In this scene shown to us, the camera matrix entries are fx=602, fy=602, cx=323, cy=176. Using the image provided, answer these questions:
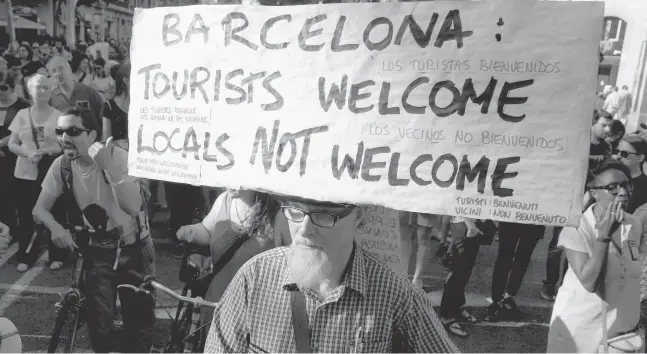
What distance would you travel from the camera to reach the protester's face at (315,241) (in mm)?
2002

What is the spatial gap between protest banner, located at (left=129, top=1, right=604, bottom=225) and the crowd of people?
236mm

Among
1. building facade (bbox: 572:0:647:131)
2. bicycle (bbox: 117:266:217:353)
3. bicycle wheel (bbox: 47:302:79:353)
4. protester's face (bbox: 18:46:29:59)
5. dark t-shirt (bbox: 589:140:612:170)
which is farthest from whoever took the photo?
building facade (bbox: 572:0:647:131)

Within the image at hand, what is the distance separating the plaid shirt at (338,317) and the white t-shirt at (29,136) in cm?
477

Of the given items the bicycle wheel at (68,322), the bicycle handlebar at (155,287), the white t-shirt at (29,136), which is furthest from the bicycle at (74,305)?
the white t-shirt at (29,136)

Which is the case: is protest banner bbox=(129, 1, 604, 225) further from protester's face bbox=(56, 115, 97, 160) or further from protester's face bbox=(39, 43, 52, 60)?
protester's face bbox=(39, 43, 52, 60)

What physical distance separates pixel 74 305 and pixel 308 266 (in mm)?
2401

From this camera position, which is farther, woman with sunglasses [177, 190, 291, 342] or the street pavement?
the street pavement

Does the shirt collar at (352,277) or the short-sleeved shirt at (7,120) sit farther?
the short-sleeved shirt at (7,120)

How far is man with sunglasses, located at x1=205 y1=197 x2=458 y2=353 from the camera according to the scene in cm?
196

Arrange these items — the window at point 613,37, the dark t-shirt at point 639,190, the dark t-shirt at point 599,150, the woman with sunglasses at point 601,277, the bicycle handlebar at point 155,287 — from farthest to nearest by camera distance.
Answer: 1. the window at point 613,37
2. the dark t-shirt at point 599,150
3. the dark t-shirt at point 639,190
4. the woman with sunglasses at point 601,277
5. the bicycle handlebar at point 155,287

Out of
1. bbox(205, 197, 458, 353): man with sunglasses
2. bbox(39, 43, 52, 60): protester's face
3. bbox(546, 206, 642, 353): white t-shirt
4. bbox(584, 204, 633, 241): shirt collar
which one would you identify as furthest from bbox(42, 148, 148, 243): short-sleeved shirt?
bbox(39, 43, 52, 60): protester's face

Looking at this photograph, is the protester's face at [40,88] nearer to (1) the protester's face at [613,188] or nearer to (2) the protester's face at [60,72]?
(2) the protester's face at [60,72]

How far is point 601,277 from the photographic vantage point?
3.19 m

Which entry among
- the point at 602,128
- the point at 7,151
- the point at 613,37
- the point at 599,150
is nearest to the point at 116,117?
the point at 7,151
